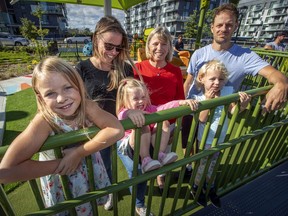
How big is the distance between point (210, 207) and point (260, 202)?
60 cm

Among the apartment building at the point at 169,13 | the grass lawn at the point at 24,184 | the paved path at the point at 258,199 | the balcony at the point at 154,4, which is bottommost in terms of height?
the grass lawn at the point at 24,184

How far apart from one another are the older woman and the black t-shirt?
36 centimetres

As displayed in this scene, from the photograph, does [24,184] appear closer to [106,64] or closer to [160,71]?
[106,64]

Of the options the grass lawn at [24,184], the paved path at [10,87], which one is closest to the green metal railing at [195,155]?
the grass lawn at [24,184]

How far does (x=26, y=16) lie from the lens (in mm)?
41938

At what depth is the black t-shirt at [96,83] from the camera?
1.70 metres

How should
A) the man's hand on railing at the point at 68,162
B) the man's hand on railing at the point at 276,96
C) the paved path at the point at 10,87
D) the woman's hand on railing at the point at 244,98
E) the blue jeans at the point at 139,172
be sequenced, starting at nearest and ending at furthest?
the man's hand on railing at the point at 68,162
the woman's hand on railing at the point at 244,98
the man's hand on railing at the point at 276,96
the blue jeans at the point at 139,172
the paved path at the point at 10,87

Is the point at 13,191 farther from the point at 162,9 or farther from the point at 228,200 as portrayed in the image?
the point at 162,9

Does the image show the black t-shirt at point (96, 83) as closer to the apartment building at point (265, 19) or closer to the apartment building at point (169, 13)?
the apartment building at point (169, 13)

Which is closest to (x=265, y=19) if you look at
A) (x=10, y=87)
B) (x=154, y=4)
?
(x=154, y=4)

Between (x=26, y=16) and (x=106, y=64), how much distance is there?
52.6m

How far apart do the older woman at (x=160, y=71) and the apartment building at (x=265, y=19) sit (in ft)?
191

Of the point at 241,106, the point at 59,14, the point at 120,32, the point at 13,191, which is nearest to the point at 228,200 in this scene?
the point at 241,106

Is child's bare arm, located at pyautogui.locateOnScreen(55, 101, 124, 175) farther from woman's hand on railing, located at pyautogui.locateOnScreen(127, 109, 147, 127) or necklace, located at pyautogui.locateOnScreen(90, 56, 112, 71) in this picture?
necklace, located at pyautogui.locateOnScreen(90, 56, 112, 71)
